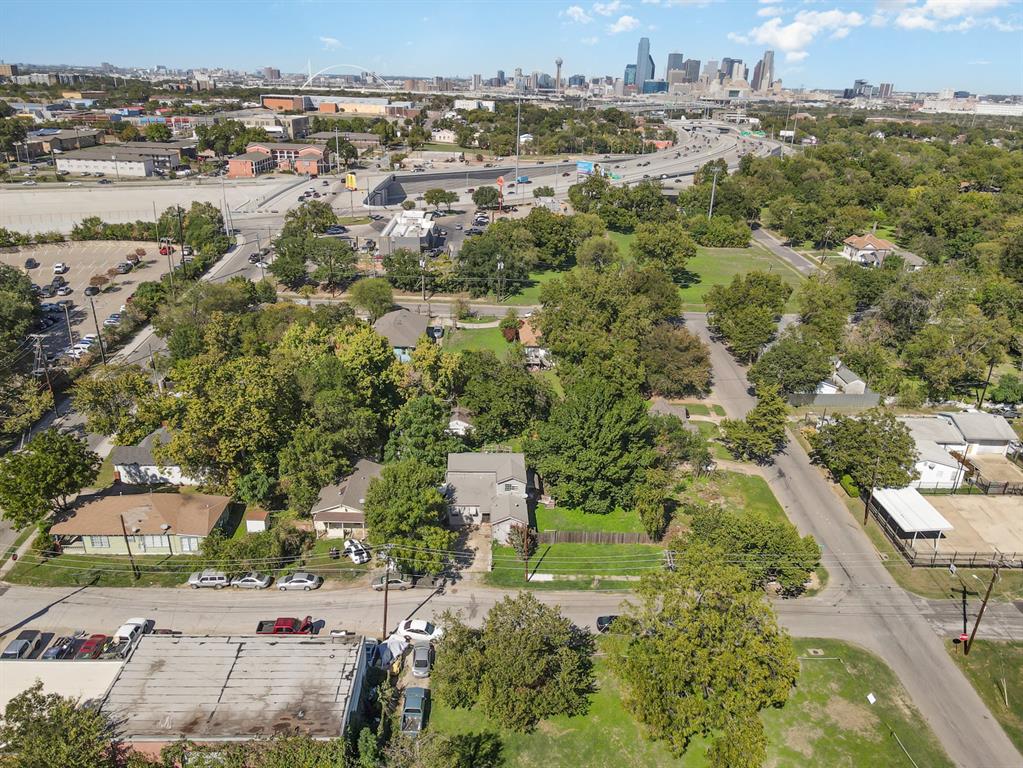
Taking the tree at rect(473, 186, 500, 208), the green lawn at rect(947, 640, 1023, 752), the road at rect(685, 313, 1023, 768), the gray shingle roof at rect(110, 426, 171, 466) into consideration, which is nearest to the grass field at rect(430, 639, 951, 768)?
the road at rect(685, 313, 1023, 768)

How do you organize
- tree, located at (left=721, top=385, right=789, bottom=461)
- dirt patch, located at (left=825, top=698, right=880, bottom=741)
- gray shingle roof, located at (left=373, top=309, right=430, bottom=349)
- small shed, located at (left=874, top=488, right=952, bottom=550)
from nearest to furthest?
dirt patch, located at (left=825, top=698, right=880, bottom=741) < small shed, located at (left=874, top=488, right=952, bottom=550) < tree, located at (left=721, top=385, right=789, bottom=461) < gray shingle roof, located at (left=373, top=309, right=430, bottom=349)

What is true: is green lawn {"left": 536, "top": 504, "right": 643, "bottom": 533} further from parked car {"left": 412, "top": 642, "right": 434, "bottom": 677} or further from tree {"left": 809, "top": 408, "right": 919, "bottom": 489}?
tree {"left": 809, "top": 408, "right": 919, "bottom": 489}

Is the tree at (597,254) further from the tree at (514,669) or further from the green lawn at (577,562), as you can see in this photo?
the tree at (514,669)

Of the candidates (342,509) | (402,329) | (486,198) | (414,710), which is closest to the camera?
(414,710)

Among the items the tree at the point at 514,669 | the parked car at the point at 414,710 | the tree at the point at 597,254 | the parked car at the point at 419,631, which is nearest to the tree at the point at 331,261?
the tree at the point at 597,254

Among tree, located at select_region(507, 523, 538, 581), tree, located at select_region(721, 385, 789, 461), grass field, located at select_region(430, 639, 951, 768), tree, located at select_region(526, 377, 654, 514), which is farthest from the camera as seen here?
tree, located at select_region(721, 385, 789, 461)

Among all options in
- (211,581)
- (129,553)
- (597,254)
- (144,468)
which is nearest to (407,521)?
(211,581)

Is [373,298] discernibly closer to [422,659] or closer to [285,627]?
[285,627]
